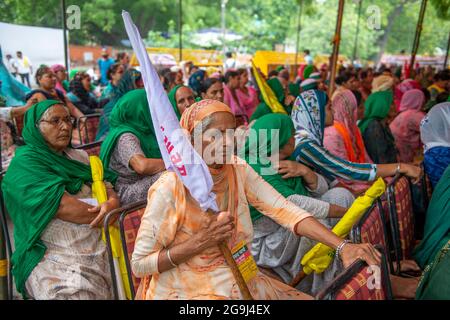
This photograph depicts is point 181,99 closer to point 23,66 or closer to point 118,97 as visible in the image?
point 118,97

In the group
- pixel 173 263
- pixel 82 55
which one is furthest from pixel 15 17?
pixel 82 55

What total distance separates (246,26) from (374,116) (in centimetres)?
2433

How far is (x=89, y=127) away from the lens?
16.6 ft

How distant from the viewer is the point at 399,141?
197 inches

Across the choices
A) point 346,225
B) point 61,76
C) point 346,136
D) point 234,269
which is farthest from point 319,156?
point 61,76

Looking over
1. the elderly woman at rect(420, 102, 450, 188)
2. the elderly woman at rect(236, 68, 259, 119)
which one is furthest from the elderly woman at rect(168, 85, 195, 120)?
the elderly woman at rect(236, 68, 259, 119)

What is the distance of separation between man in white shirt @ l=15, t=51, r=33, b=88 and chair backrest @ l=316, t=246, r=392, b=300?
23.9ft

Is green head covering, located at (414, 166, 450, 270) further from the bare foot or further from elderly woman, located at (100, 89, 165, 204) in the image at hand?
elderly woman, located at (100, 89, 165, 204)

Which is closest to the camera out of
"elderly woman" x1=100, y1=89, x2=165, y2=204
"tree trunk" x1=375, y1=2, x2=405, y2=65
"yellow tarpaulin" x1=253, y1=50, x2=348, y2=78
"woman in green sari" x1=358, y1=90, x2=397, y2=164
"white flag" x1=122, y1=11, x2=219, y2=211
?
"white flag" x1=122, y1=11, x2=219, y2=211

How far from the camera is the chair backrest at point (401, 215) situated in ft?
7.58

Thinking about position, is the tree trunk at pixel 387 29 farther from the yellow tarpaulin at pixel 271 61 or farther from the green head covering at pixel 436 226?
the green head covering at pixel 436 226

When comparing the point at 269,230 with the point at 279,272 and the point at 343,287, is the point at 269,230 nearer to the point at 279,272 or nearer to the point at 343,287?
the point at 279,272

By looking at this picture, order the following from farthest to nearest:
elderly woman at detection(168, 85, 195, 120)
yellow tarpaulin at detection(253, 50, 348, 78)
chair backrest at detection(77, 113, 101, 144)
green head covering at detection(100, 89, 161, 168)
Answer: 1. yellow tarpaulin at detection(253, 50, 348, 78)
2. chair backrest at detection(77, 113, 101, 144)
3. elderly woman at detection(168, 85, 195, 120)
4. green head covering at detection(100, 89, 161, 168)

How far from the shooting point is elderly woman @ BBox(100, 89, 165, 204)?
2.69 metres
